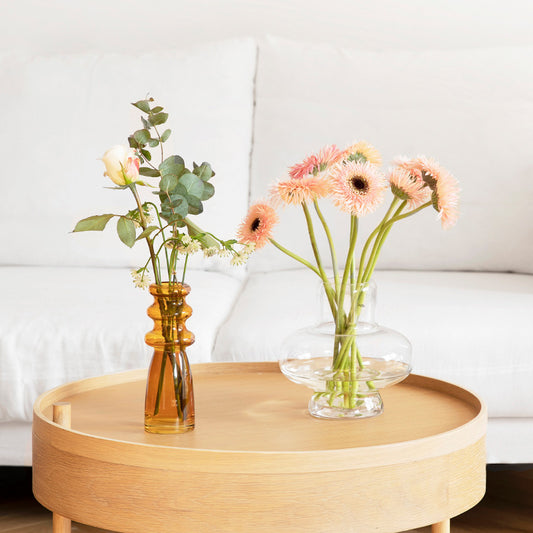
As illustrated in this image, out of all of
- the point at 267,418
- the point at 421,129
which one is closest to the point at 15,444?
the point at 267,418

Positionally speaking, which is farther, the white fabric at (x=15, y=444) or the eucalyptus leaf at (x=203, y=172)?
the white fabric at (x=15, y=444)

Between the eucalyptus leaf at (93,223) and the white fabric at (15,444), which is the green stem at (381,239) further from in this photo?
the white fabric at (15,444)

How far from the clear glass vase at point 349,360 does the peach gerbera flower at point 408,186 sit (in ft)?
0.36

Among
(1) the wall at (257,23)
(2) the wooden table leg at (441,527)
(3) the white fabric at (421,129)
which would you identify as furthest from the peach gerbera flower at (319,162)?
(1) the wall at (257,23)

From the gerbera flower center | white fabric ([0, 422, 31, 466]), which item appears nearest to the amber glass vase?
the gerbera flower center

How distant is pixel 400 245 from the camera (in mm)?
2004

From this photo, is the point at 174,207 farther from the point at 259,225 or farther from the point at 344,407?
the point at 344,407

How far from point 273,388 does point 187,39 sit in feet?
5.21

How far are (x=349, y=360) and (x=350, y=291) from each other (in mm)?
79

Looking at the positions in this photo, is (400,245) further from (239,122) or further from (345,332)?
(345,332)

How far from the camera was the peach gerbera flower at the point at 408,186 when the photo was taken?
3.17 ft

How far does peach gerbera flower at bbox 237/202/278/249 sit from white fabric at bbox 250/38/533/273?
1021 mm

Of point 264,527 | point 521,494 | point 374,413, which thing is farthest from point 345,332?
point 521,494

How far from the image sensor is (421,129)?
2023 millimetres
